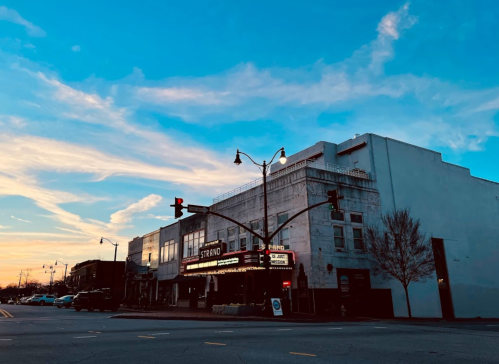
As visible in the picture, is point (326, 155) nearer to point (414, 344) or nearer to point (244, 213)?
point (244, 213)

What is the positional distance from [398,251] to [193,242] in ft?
78.0

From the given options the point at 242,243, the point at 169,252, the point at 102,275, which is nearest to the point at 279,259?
the point at 242,243

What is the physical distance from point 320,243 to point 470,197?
934 inches

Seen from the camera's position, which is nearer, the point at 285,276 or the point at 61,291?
the point at 285,276

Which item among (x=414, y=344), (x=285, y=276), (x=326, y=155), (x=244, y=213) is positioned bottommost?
(x=414, y=344)

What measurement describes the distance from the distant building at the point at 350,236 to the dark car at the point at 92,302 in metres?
7.42

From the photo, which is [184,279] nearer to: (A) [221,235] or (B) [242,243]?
(A) [221,235]

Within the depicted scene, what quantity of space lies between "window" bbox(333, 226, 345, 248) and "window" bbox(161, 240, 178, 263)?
2484 cm

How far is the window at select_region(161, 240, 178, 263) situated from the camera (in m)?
52.3

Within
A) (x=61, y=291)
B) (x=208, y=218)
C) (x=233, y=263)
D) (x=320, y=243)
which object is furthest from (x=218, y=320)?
(x=61, y=291)

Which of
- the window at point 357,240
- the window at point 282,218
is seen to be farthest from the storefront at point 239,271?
the window at point 357,240

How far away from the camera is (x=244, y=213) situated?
39438 mm

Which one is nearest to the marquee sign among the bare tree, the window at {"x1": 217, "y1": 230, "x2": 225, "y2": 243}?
the window at {"x1": 217, "y1": 230, "x2": 225, "y2": 243}

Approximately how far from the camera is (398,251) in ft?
111
